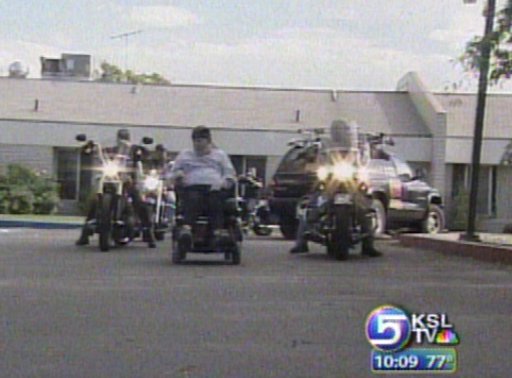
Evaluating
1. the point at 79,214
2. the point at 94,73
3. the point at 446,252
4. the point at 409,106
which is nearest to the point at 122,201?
the point at 446,252

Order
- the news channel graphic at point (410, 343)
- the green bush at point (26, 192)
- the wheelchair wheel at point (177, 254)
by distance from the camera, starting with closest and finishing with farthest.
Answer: the news channel graphic at point (410, 343), the wheelchair wheel at point (177, 254), the green bush at point (26, 192)

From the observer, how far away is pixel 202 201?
13.2 meters

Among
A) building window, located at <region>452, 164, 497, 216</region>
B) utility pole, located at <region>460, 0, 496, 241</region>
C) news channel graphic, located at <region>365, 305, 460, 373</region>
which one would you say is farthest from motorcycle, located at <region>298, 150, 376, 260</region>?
building window, located at <region>452, 164, 497, 216</region>

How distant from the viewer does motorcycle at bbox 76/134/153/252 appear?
15.0m

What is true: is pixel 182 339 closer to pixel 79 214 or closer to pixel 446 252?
pixel 446 252

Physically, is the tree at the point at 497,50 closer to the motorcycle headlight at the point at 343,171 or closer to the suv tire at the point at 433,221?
the motorcycle headlight at the point at 343,171

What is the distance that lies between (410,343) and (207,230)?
6645mm

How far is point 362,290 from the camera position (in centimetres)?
1030

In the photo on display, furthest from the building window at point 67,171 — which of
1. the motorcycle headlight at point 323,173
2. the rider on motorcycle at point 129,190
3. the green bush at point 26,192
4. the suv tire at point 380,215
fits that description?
the motorcycle headlight at point 323,173

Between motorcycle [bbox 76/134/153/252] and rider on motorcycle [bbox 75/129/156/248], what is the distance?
0.07 metres

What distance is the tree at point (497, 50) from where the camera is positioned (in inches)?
594

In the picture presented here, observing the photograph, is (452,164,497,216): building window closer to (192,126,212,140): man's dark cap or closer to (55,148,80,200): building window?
(55,148,80,200): building window

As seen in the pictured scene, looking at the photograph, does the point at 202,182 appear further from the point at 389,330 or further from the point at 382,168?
the point at 382,168

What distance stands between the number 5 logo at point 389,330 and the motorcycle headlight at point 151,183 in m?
9.00
